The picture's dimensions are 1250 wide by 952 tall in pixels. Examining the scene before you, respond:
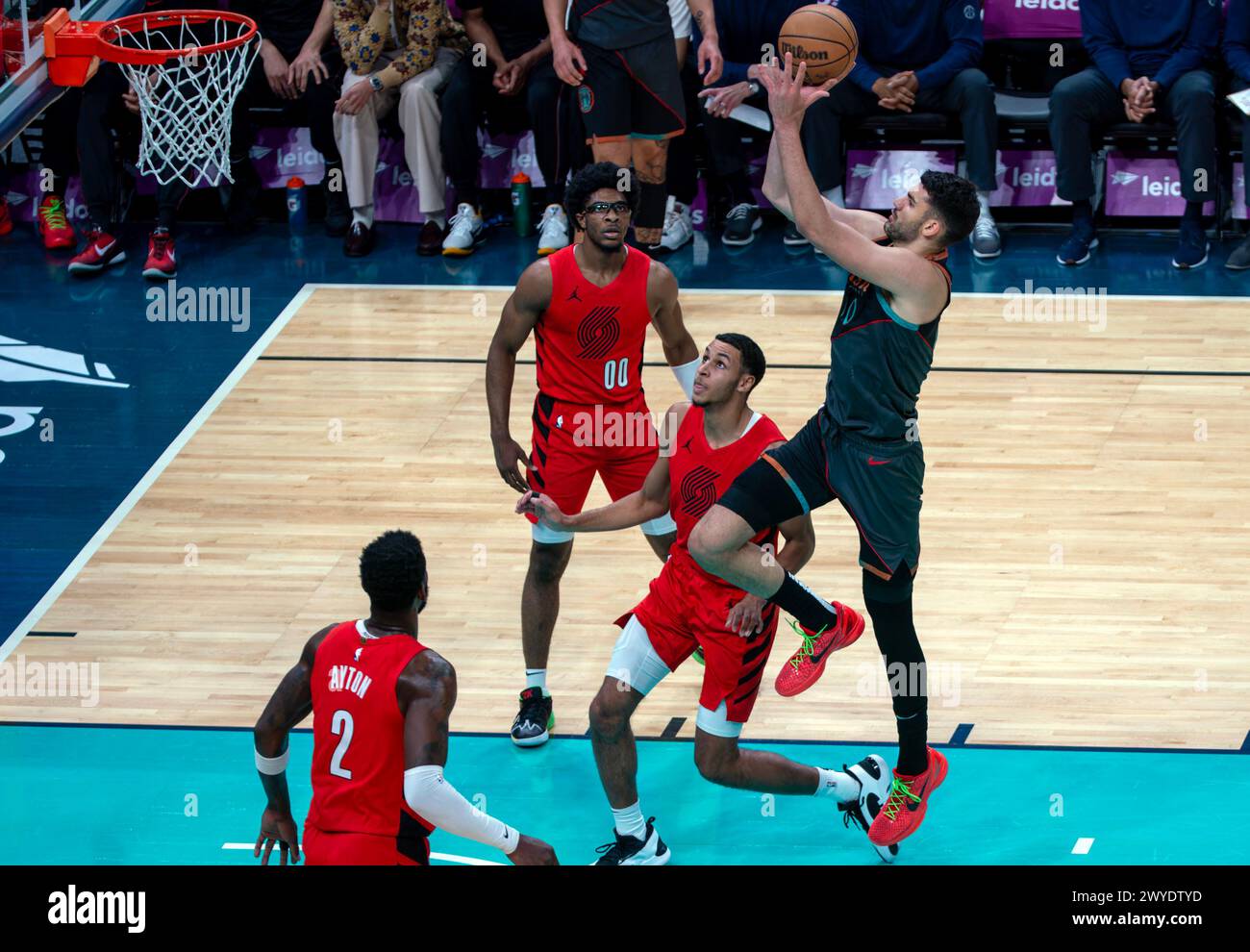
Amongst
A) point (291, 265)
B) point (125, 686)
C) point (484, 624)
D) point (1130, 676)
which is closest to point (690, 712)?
point (484, 624)

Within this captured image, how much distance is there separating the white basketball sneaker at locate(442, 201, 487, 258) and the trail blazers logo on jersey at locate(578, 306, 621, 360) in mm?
5692

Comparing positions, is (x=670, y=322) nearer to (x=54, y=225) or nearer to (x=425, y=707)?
(x=425, y=707)

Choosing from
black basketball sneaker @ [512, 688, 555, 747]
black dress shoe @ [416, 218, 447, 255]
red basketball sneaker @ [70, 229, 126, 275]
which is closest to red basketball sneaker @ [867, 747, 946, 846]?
black basketball sneaker @ [512, 688, 555, 747]

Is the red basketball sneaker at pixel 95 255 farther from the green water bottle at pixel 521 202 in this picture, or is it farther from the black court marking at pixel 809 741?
the black court marking at pixel 809 741

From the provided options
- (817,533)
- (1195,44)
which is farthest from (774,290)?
(817,533)

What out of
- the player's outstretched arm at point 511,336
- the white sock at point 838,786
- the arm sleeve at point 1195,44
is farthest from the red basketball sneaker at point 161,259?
the white sock at point 838,786

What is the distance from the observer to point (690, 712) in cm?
713

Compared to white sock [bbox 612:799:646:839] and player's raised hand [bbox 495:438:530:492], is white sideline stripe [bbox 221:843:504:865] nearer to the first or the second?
white sock [bbox 612:799:646:839]

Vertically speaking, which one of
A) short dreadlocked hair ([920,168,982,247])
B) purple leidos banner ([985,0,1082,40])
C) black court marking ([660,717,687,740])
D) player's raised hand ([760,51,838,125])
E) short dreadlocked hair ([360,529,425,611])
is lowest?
black court marking ([660,717,687,740])

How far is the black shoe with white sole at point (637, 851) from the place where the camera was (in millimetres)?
5945

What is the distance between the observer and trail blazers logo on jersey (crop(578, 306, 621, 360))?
22.4 ft

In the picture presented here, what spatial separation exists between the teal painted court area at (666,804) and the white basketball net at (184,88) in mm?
4179

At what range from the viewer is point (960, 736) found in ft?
22.4

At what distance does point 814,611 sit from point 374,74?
726cm
